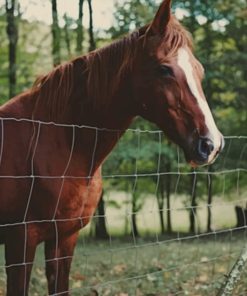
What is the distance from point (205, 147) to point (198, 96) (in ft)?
0.95

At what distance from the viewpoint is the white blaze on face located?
2.90 metres

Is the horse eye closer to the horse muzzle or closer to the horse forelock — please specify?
the horse forelock

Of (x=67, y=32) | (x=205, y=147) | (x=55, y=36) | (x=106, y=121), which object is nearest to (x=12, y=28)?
(x=55, y=36)

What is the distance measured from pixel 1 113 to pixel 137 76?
0.79 metres

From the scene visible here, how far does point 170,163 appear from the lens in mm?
15781

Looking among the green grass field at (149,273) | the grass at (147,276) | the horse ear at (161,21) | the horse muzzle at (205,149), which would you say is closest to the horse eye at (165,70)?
the horse ear at (161,21)

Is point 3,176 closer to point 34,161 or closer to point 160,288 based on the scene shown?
point 34,161

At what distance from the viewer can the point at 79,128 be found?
3273mm

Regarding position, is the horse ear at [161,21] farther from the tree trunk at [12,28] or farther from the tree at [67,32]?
the tree at [67,32]

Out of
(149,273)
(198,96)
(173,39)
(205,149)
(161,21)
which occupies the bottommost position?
(149,273)

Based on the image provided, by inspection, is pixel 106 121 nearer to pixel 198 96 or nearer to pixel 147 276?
pixel 198 96

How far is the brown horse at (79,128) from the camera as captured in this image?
302cm

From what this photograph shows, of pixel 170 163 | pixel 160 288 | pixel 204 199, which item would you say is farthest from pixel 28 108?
pixel 204 199

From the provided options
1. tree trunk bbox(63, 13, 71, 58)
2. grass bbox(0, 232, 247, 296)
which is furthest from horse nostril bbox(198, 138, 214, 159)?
tree trunk bbox(63, 13, 71, 58)
